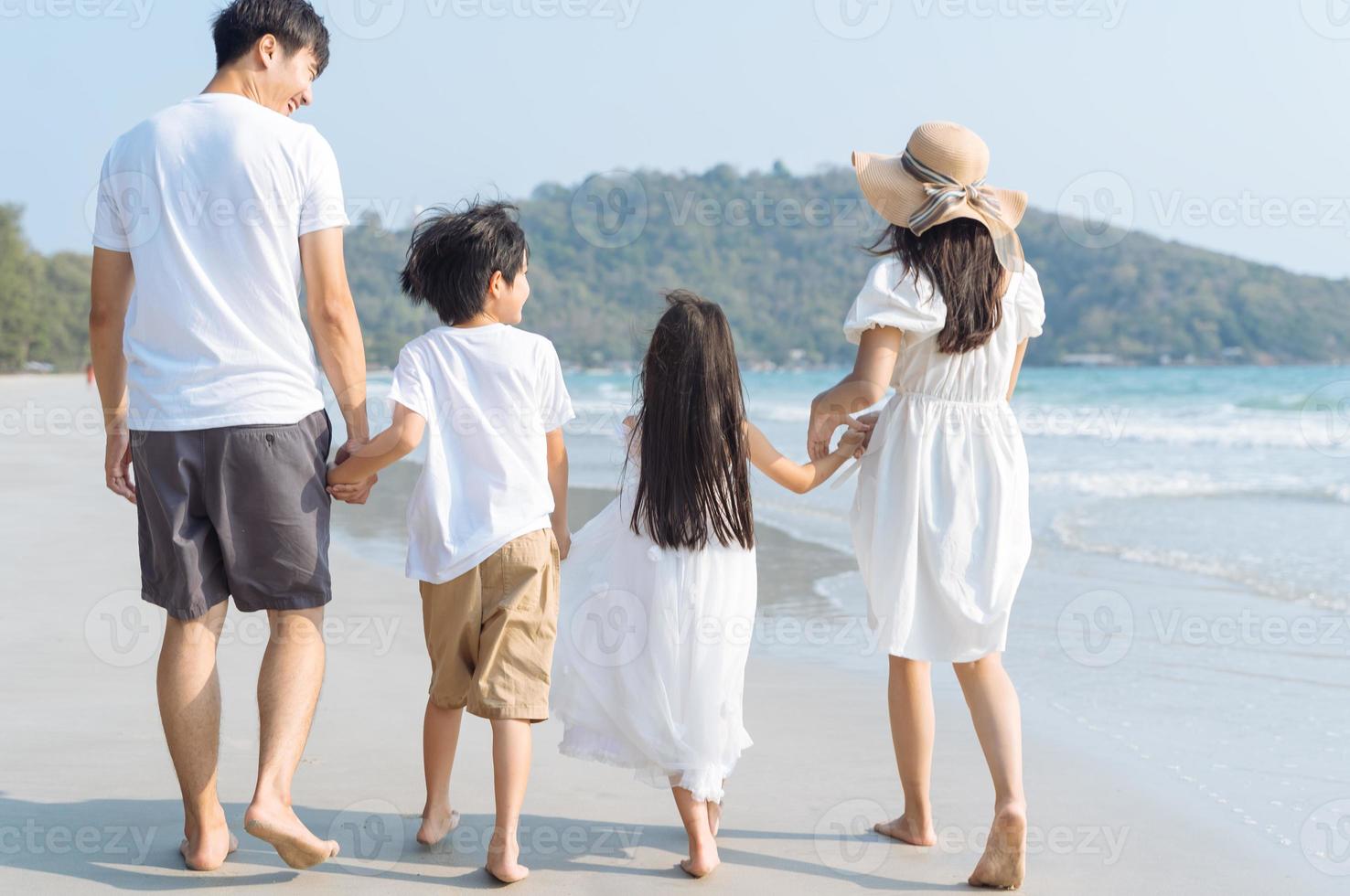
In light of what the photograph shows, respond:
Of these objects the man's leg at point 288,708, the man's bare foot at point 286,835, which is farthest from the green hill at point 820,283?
the man's bare foot at point 286,835

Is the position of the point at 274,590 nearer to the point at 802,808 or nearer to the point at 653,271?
the point at 802,808

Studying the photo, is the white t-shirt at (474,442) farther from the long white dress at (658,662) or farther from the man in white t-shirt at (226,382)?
the long white dress at (658,662)

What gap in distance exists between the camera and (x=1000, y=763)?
2.87 meters

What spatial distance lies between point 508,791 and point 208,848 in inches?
27.2

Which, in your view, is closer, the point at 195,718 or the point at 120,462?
the point at 195,718

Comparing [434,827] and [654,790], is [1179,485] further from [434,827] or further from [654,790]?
[434,827]

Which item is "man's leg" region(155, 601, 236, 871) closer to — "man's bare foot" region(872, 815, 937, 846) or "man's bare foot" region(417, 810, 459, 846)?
"man's bare foot" region(417, 810, 459, 846)

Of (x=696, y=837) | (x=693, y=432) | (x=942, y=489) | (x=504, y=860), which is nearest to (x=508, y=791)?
(x=504, y=860)

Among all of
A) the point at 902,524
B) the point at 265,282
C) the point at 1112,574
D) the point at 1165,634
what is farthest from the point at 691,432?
the point at 1112,574

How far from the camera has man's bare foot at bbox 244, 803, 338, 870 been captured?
2469mm

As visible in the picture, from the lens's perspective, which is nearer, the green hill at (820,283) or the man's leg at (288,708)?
the man's leg at (288,708)

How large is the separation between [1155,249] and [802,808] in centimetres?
5286

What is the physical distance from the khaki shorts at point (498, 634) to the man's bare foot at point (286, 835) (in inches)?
18.1

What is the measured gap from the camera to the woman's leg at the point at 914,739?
306 cm
